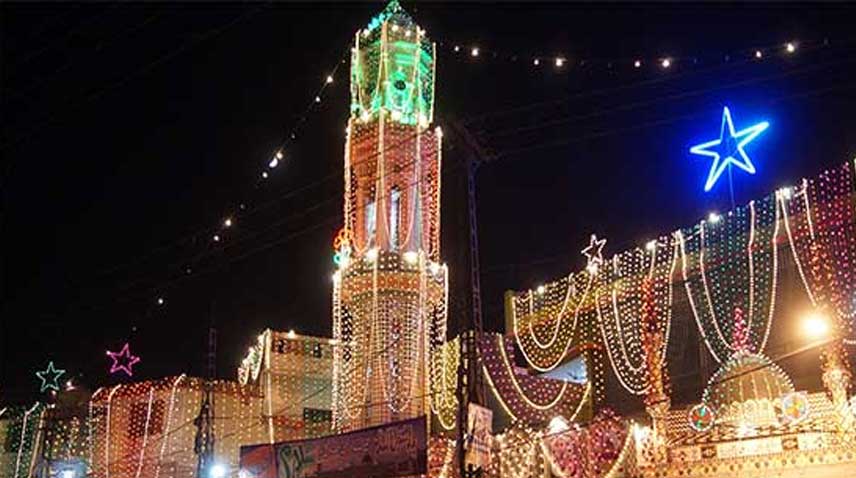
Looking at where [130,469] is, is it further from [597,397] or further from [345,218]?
[597,397]

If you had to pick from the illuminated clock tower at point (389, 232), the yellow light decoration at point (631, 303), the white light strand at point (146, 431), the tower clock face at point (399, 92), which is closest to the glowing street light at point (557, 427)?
the yellow light decoration at point (631, 303)

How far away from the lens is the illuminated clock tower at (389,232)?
30203 mm

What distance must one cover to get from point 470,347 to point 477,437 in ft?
4.93

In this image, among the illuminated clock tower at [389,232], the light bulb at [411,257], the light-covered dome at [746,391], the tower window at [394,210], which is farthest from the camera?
the tower window at [394,210]

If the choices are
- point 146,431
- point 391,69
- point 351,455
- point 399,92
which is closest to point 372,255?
point 399,92

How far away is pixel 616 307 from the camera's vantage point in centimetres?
2688

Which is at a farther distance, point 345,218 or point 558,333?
point 345,218

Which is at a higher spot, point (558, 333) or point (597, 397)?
point (558, 333)

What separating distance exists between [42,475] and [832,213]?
25.9m

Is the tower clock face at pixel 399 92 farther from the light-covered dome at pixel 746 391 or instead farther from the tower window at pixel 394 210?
the light-covered dome at pixel 746 391

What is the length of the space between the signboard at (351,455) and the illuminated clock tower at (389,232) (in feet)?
22.8

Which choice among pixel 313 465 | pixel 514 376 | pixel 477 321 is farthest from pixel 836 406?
pixel 514 376

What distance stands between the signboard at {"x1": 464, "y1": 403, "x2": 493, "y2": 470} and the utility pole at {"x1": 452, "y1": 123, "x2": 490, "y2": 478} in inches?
3.0

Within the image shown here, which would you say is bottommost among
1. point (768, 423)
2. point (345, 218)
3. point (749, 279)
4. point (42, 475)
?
point (768, 423)
